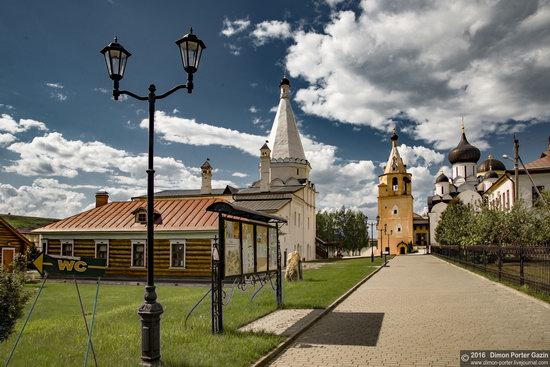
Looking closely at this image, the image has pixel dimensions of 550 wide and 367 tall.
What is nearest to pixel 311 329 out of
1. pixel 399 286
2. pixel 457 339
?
pixel 457 339

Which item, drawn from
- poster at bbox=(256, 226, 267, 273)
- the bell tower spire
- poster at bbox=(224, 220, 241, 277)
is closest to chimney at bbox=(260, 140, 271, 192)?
the bell tower spire

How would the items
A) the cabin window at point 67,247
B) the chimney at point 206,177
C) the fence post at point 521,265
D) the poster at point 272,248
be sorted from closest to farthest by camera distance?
the poster at point 272,248 → the fence post at point 521,265 → the cabin window at point 67,247 → the chimney at point 206,177

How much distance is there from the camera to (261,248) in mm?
11516

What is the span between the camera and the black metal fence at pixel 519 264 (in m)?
13.9

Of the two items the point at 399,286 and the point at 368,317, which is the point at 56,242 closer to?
the point at 399,286

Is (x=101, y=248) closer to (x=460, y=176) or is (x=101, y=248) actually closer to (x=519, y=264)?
(x=519, y=264)

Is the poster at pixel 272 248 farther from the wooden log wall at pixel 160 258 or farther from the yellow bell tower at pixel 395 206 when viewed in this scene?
the yellow bell tower at pixel 395 206

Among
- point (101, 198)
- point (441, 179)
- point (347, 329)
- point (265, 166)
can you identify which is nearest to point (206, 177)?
→ point (265, 166)

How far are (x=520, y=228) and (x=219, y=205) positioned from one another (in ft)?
73.1

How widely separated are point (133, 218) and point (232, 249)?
19.5 metres

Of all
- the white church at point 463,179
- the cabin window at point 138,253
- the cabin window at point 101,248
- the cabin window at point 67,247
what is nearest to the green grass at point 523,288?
the cabin window at point 138,253

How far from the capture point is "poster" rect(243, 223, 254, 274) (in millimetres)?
10336

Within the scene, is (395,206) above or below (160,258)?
above

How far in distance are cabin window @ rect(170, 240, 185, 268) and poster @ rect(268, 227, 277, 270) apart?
13.9 metres
